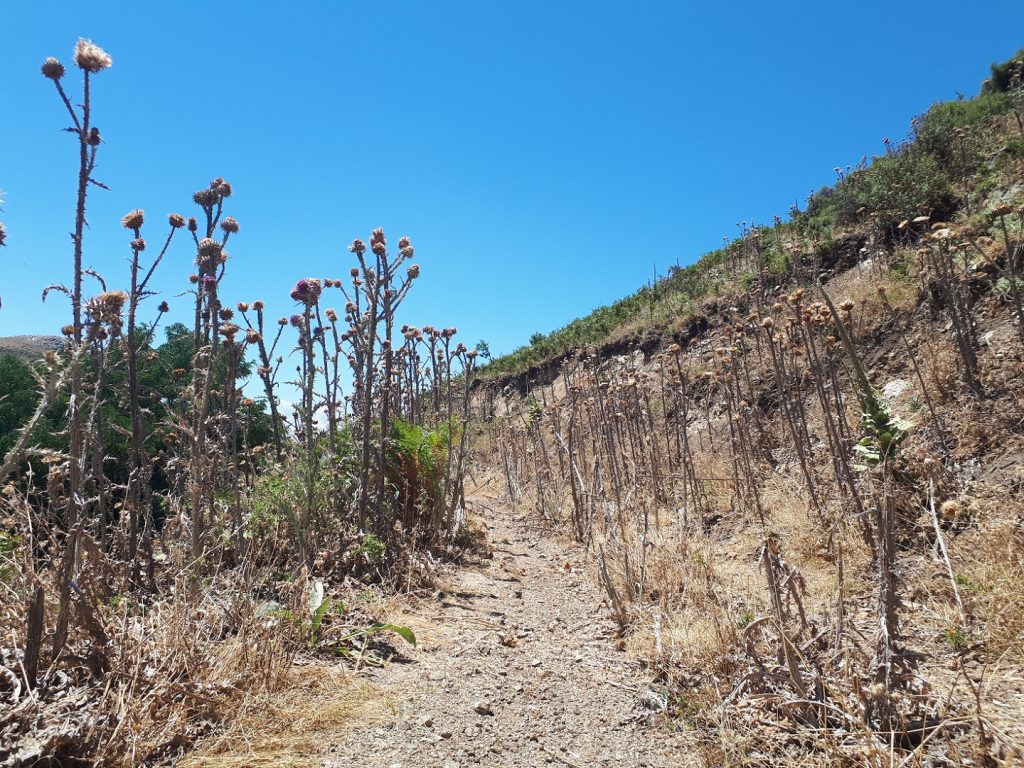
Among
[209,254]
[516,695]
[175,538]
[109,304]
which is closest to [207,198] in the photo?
[209,254]

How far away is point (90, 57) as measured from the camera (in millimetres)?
2254

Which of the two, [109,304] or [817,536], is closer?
[109,304]

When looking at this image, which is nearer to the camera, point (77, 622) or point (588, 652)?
point (77, 622)

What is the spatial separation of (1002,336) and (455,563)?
5599 millimetres

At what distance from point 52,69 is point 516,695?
325 centimetres

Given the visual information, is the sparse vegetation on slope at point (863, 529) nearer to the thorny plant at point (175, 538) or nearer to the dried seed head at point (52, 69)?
the thorny plant at point (175, 538)

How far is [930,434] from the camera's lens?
14.9ft

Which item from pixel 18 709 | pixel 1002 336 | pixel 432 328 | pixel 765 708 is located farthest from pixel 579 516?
pixel 18 709

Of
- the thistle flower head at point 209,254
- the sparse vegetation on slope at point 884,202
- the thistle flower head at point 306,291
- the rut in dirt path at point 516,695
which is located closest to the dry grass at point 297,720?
the rut in dirt path at point 516,695

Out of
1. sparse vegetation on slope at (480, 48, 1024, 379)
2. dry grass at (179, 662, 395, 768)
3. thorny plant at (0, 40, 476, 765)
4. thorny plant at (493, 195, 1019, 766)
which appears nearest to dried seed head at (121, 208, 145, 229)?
thorny plant at (0, 40, 476, 765)

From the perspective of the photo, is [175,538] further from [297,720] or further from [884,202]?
[884,202]

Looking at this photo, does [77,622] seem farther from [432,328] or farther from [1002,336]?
[1002,336]

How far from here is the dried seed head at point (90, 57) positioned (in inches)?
88.2

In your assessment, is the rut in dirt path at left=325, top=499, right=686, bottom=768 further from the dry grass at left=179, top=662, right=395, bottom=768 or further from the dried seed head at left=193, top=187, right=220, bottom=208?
the dried seed head at left=193, top=187, right=220, bottom=208
